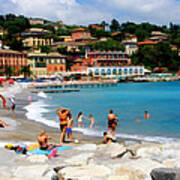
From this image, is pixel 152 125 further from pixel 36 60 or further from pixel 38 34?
pixel 38 34

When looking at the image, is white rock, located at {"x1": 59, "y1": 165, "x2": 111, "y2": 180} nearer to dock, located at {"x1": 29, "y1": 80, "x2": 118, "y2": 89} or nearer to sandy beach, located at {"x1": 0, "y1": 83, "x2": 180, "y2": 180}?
sandy beach, located at {"x1": 0, "y1": 83, "x2": 180, "y2": 180}

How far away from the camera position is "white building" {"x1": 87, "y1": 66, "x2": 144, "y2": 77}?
10491cm

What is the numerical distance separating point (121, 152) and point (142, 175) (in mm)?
2963

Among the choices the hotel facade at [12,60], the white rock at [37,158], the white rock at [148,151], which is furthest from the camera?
the hotel facade at [12,60]

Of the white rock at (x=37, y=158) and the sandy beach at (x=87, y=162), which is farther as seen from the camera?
the white rock at (x=37, y=158)

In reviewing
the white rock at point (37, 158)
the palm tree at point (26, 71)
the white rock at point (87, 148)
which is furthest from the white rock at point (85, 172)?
the palm tree at point (26, 71)

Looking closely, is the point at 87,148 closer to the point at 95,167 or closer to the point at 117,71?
the point at 95,167

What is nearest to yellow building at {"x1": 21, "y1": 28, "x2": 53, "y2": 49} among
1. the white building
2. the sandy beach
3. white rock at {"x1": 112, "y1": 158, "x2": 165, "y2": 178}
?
the white building

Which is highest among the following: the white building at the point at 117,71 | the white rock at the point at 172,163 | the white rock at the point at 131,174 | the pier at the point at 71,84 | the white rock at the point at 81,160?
the white building at the point at 117,71

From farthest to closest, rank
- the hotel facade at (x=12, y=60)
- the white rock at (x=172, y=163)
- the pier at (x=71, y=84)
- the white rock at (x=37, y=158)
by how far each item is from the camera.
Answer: the hotel facade at (x=12, y=60) → the pier at (x=71, y=84) → the white rock at (x=37, y=158) → the white rock at (x=172, y=163)

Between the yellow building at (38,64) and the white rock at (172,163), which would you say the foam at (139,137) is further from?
the yellow building at (38,64)

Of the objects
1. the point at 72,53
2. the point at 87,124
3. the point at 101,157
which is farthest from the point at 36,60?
the point at 101,157

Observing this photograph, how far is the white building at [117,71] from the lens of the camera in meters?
105

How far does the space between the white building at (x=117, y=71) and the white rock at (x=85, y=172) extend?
95444 mm
